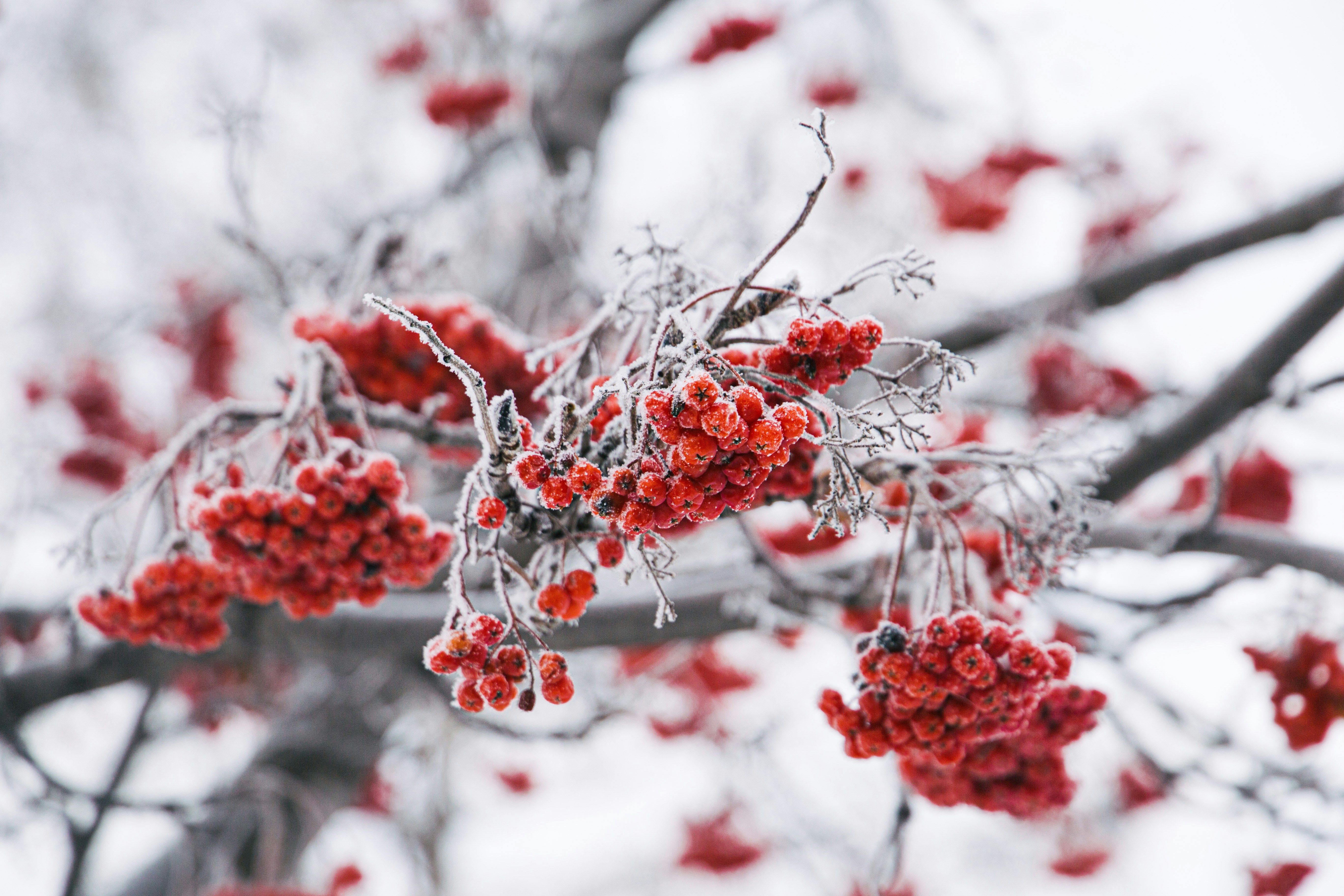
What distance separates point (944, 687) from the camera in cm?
134

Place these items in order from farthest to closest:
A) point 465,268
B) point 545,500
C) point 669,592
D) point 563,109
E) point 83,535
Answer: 1. point 465,268
2. point 563,109
3. point 669,592
4. point 83,535
5. point 545,500

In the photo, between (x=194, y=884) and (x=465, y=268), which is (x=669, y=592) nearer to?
(x=194, y=884)

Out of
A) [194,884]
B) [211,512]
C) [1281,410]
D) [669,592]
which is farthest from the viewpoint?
[194,884]

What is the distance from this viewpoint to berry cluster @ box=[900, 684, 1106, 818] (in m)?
1.57

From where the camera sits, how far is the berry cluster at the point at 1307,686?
86.0 inches

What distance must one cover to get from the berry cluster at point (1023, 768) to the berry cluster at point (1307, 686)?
887mm

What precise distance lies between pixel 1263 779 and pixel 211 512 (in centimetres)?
288

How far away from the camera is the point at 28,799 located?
8.58 ft

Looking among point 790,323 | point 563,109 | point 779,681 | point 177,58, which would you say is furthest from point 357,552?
point 177,58

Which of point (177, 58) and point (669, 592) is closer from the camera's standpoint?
point (669, 592)

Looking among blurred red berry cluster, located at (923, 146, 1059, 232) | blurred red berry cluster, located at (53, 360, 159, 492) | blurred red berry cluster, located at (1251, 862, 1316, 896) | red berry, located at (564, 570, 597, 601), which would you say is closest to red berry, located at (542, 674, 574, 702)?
red berry, located at (564, 570, 597, 601)

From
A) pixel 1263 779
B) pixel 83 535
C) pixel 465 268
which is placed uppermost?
pixel 465 268

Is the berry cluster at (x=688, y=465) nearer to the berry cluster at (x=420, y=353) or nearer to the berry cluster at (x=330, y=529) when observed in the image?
the berry cluster at (x=330, y=529)

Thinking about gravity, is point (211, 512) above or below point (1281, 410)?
below
